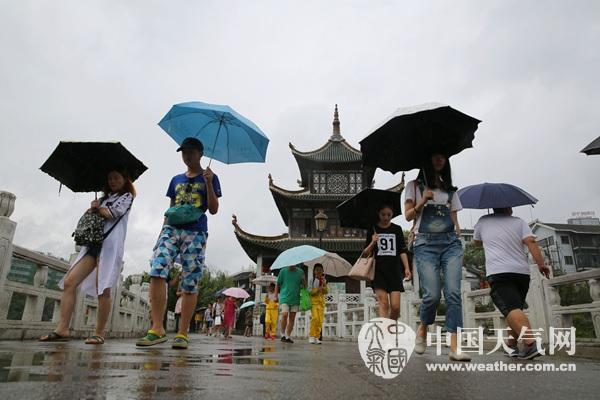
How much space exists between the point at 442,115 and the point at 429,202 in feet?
2.56

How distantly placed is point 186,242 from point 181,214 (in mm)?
255

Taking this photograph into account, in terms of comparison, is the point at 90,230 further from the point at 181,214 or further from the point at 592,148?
the point at 592,148

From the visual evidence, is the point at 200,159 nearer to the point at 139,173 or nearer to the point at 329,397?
the point at 139,173

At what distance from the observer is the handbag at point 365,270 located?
434 centimetres

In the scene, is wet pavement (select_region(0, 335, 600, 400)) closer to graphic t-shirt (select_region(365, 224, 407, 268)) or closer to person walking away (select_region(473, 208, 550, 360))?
person walking away (select_region(473, 208, 550, 360))

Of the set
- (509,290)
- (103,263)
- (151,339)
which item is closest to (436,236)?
(509,290)

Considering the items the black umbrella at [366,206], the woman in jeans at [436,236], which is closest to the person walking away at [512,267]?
the woman in jeans at [436,236]

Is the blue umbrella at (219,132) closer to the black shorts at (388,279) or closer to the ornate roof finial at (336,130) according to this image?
the black shorts at (388,279)

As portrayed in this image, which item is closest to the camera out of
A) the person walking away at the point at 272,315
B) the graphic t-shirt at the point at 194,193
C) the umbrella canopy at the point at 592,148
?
the graphic t-shirt at the point at 194,193

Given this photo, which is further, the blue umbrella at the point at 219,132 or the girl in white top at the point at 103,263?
the blue umbrella at the point at 219,132

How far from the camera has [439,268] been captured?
11.8 ft

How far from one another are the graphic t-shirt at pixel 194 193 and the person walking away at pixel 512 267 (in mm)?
2508

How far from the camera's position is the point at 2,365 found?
204 centimetres

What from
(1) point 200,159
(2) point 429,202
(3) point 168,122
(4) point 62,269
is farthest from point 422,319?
(4) point 62,269
